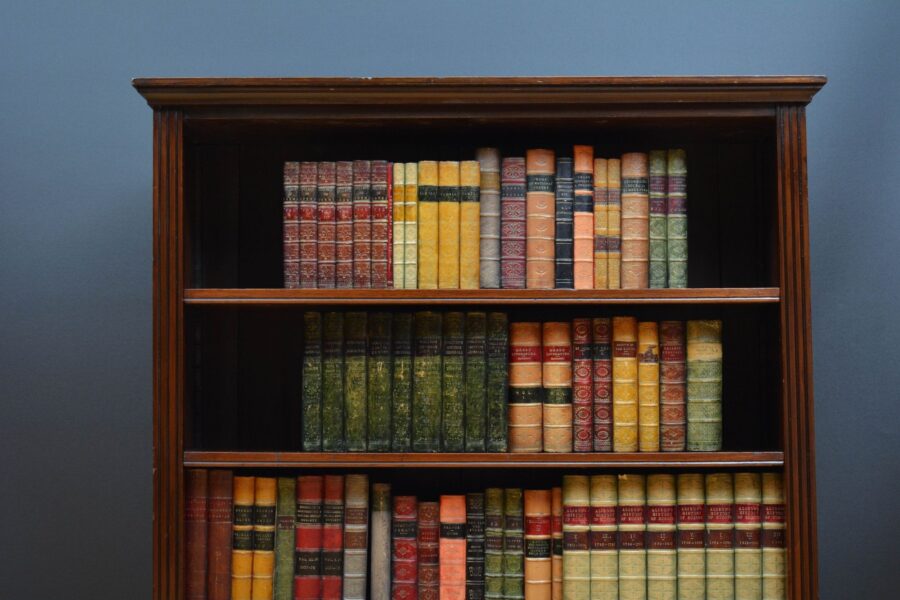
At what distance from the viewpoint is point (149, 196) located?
93.0 inches

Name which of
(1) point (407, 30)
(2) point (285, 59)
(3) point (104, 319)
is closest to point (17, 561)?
(3) point (104, 319)

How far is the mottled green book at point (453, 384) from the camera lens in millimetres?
1975

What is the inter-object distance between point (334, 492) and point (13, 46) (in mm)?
1500

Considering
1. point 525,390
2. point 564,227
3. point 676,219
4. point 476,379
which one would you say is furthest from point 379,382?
point 676,219

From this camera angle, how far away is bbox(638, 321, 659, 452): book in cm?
198

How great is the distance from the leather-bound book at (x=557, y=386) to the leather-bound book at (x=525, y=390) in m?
0.02

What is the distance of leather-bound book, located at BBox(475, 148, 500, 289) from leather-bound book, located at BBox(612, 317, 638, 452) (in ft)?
0.98

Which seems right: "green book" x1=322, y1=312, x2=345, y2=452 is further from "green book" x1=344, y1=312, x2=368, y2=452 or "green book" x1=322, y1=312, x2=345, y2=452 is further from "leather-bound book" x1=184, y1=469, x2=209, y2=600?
"leather-bound book" x1=184, y1=469, x2=209, y2=600

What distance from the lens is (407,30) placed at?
2.37 metres

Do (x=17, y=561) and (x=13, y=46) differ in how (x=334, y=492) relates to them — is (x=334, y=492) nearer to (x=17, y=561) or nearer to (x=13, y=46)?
(x=17, y=561)

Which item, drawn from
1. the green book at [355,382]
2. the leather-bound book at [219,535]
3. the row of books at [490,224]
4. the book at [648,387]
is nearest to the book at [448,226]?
the row of books at [490,224]

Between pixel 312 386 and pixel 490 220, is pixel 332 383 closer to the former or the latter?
pixel 312 386

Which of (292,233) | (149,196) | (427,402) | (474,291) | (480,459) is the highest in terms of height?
(149,196)

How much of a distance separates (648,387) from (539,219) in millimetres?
452
